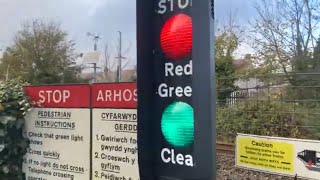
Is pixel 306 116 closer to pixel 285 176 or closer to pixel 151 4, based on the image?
pixel 285 176

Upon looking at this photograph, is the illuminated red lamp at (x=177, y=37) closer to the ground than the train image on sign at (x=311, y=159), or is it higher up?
higher up

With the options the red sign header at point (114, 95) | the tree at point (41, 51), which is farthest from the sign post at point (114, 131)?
the tree at point (41, 51)

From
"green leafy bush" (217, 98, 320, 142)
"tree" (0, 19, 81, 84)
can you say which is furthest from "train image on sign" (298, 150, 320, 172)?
"tree" (0, 19, 81, 84)

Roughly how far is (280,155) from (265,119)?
3596 millimetres

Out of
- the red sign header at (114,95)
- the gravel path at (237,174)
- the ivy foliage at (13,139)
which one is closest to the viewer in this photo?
the red sign header at (114,95)

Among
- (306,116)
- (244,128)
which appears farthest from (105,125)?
(244,128)

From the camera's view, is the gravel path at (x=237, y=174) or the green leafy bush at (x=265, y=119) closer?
the gravel path at (x=237, y=174)

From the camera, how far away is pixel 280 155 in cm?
871

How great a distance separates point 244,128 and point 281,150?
3.98 meters

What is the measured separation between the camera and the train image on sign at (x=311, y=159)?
316 inches

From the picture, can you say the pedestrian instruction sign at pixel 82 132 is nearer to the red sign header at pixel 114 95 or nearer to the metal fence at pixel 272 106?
the red sign header at pixel 114 95

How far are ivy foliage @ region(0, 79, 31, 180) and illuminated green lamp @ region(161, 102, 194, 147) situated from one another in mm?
2997

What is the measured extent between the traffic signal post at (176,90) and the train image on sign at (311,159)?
7023 mm

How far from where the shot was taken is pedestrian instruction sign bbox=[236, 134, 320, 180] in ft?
26.6
